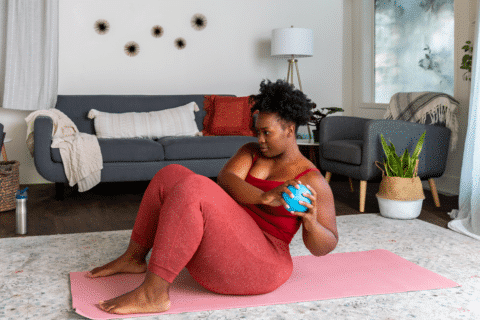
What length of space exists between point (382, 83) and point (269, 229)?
11.9ft

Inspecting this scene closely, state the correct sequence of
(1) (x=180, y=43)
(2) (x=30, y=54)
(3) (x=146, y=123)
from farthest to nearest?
(1) (x=180, y=43), (2) (x=30, y=54), (3) (x=146, y=123)

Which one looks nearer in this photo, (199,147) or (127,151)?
(127,151)

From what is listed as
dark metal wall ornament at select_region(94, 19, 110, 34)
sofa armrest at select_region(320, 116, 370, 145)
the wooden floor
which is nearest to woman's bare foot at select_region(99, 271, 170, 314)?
the wooden floor

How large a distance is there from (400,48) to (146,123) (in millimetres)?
2489

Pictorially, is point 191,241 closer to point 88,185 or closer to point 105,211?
point 105,211

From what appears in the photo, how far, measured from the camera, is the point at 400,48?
4.48 m

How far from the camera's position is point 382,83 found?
4.81 meters

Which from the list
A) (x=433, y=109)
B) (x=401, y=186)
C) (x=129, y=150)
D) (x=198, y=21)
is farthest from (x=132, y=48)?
(x=401, y=186)

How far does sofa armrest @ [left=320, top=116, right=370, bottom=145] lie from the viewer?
3787 millimetres

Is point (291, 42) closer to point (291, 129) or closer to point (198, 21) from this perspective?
point (198, 21)

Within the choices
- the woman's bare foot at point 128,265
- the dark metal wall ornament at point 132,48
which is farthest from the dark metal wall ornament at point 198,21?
the woman's bare foot at point 128,265

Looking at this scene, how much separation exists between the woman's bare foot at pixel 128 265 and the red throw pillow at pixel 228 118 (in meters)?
2.42

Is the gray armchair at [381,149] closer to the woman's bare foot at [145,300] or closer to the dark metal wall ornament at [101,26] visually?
the woman's bare foot at [145,300]

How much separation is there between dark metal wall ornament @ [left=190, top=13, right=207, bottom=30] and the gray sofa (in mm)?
1248
